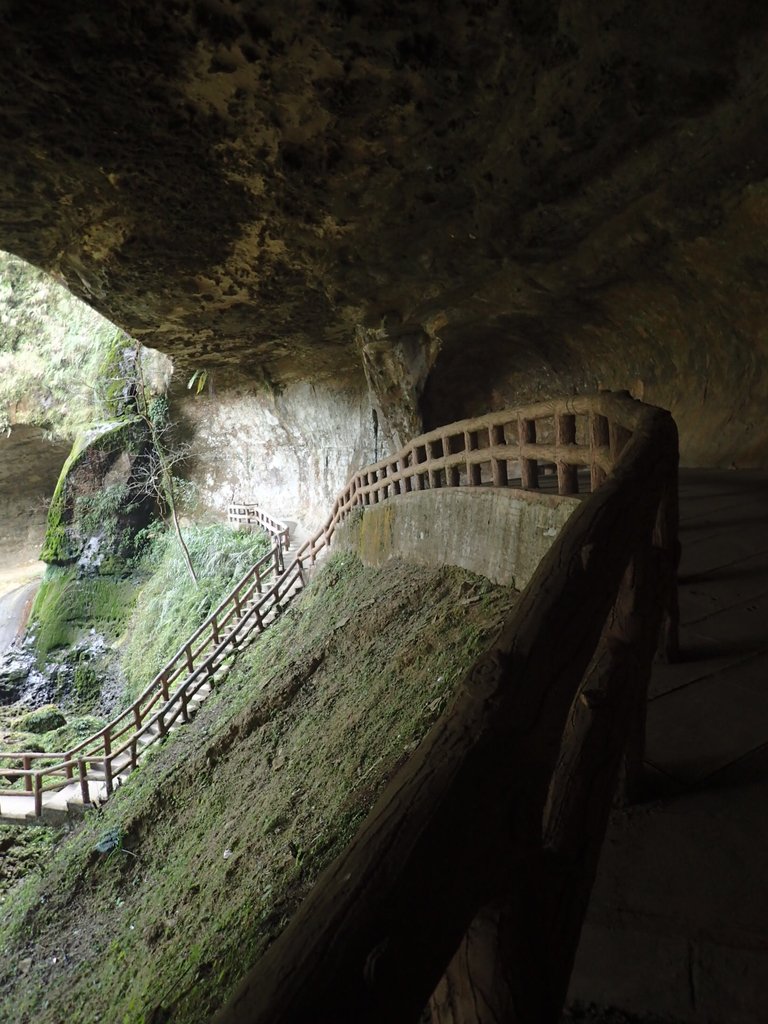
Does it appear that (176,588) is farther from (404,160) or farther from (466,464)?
(404,160)

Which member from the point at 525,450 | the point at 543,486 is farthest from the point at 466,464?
the point at 525,450

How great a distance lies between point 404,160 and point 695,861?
7.79m

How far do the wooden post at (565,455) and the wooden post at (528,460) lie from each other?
59cm

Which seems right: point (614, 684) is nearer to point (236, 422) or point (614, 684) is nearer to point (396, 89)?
point (396, 89)

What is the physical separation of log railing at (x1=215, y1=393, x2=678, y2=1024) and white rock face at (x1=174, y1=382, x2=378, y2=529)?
1503 centimetres

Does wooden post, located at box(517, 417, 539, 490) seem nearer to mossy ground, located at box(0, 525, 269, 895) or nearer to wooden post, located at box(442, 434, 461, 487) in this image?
wooden post, located at box(442, 434, 461, 487)

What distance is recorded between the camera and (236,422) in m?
21.9

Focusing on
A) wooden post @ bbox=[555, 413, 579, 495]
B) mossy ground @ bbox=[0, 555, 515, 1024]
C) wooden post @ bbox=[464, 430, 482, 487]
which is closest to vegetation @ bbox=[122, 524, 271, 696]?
mossy ground @ bbox=[0, 555, 515, 1024]

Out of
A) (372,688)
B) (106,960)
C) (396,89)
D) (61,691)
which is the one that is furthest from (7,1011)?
(61,691)

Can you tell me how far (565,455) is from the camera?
4.77m

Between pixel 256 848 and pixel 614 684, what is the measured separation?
424 centimetres

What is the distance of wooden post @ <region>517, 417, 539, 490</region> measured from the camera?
5524 millimetres

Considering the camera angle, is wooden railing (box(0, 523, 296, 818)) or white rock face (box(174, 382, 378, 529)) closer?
wooden railing (box(0, 523, 296, 818))

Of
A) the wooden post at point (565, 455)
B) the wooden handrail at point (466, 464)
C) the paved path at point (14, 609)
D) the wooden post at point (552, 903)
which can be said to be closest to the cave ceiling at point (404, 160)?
the wooden handrail at point (466, 464)
